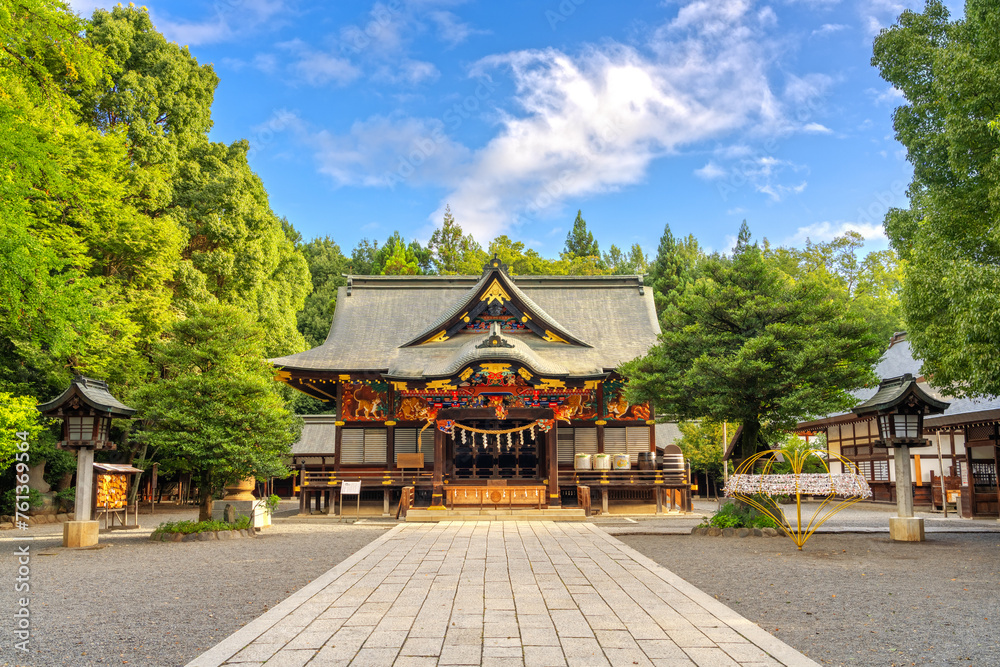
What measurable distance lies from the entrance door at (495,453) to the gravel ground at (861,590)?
389 inches

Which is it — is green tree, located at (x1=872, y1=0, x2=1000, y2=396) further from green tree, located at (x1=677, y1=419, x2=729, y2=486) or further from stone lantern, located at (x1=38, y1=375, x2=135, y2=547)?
green tree, located at (x1=677, y1=419, x2=729, y2=486)

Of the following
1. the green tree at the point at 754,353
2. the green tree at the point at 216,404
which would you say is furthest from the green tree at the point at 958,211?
the green tree at the point at 216,404

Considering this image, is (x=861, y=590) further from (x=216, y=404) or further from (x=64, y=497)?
(x=64, y=497)

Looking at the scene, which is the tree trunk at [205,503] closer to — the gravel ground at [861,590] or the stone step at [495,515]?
the stone step at [495,515]

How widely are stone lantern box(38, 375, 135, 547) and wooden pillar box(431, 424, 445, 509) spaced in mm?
9583

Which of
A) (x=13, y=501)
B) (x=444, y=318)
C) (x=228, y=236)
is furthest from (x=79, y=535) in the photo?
(x=228, y=236)

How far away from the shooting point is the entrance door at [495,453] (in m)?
23.4

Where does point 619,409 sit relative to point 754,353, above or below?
below

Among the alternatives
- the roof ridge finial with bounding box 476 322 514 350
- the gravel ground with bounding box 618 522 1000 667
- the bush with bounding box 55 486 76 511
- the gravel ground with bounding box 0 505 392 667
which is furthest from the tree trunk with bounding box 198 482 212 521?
the gravel ground with bounding box 618 522 1000 667

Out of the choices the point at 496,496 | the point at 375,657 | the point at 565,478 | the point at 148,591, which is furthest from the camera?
the point at 565,478

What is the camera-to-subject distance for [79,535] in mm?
13125

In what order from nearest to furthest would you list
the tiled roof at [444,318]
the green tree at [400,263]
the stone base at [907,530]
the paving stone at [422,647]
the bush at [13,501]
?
the paving stone at [422,647] → the stone base at [907,530] → the bush at [13,501] → the tiled roof at [444,318] → the green tree at [400,263]

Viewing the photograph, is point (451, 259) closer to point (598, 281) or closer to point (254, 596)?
point (598, 281)

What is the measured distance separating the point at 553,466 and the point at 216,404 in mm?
10676
